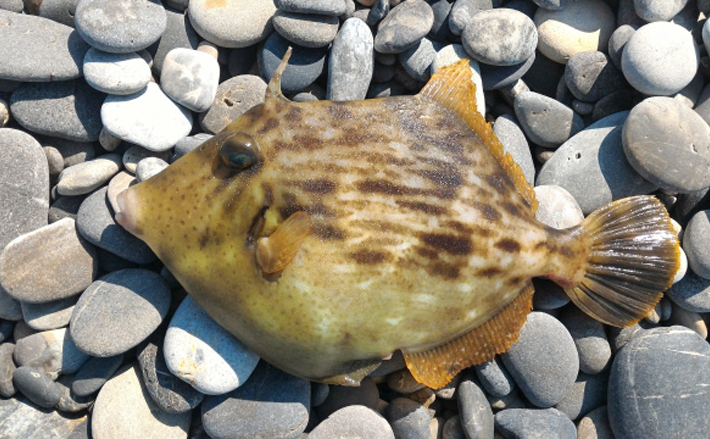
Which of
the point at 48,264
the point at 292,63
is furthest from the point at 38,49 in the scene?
the point at 292,63

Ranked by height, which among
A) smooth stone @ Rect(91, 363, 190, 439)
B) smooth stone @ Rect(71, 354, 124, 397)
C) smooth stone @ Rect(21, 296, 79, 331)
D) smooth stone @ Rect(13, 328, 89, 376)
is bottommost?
smooth stone @ Rect(91, 363, 190, 439)

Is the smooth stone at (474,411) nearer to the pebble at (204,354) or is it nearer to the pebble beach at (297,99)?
the pebble beach at (297,99)

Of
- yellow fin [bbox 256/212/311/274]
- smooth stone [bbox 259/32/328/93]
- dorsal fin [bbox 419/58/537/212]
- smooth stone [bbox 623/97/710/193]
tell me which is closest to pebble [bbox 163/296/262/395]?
yellow fin [bbox 256/212/311/274]

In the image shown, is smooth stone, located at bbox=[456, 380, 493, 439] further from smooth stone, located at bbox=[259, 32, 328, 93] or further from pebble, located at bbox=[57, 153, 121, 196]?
pebble, located at bbox=[57, 153, 121, 196]

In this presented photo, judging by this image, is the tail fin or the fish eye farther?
the tail fin

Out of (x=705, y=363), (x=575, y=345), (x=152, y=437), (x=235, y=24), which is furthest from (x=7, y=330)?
(x=705, y=363)

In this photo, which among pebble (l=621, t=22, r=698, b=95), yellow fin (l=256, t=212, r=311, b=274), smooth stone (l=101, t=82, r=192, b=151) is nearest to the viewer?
yellow fin (l=256, t=212, r=311, b=274)

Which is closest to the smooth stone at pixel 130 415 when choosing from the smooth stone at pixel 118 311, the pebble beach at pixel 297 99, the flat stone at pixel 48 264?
the pebble beach at pixel 297 99
